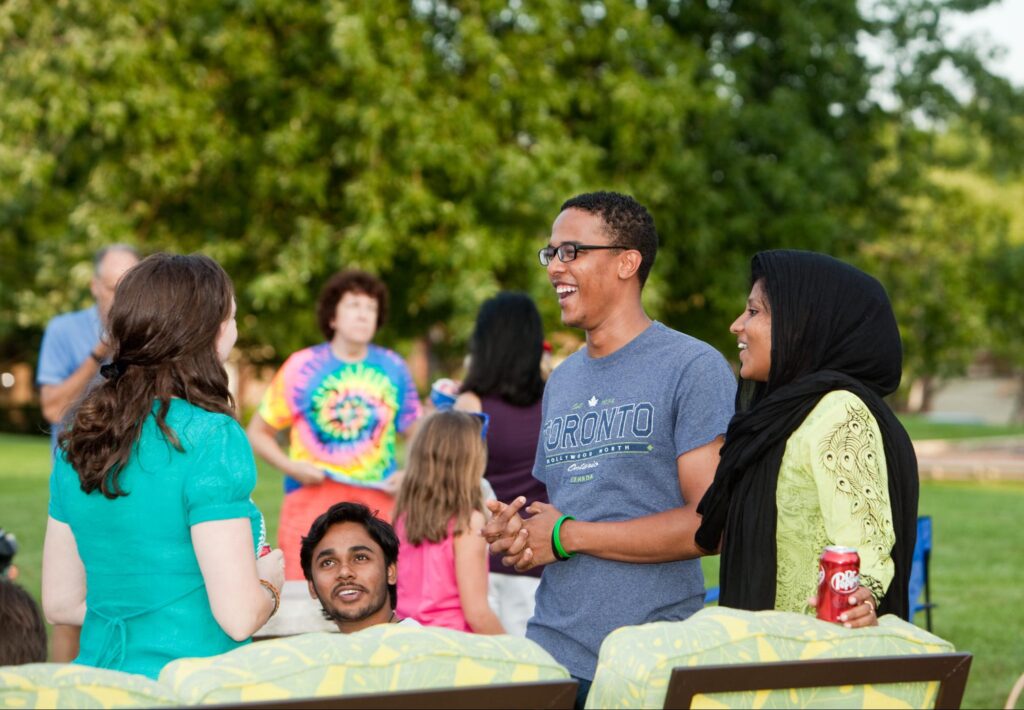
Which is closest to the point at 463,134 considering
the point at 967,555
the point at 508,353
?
the point at 967,555

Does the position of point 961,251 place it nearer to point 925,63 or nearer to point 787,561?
point 925,63

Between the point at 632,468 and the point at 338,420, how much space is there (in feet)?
10.8

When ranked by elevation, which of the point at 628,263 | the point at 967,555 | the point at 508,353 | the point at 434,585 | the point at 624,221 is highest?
the point at 624,221

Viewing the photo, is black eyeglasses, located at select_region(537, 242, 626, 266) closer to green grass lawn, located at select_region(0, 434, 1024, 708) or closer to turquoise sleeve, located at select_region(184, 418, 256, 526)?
turquoise sleeve, located at select_region(184, 418, 256, 526)

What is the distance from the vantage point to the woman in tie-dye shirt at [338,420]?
6.54 m

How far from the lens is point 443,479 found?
213 inches

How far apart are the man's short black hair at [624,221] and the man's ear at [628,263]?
0.04 ft

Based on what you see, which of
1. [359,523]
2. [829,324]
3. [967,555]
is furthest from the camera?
[967,555]

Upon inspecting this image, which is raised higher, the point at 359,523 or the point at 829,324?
the point at 829,324

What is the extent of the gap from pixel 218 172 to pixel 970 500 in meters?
11.7

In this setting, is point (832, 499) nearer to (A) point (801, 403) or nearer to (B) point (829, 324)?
(A) point (801, 403)

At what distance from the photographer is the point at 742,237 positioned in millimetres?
19969

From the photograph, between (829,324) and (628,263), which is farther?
(628,263)

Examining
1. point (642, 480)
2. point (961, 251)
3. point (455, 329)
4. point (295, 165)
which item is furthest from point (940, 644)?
point (961, 251)
